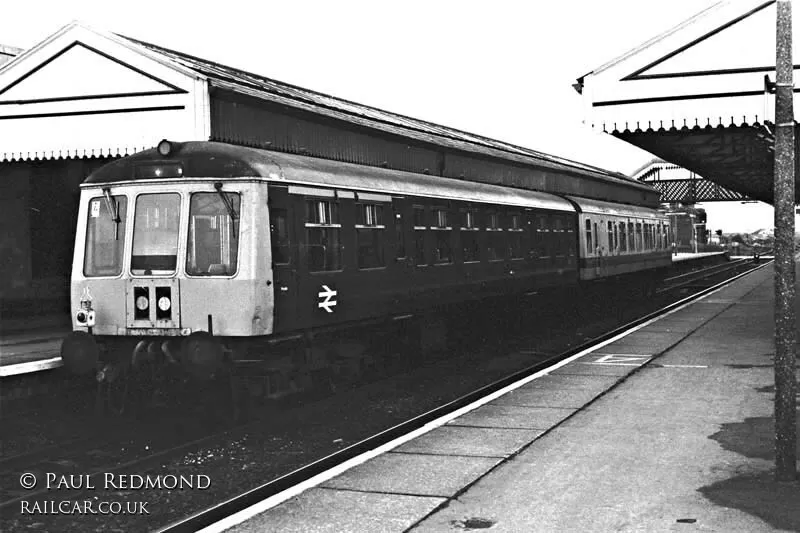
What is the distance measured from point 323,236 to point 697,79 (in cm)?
658

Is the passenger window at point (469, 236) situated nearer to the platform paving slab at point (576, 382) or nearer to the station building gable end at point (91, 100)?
the platform paving slab at point (576, 382)

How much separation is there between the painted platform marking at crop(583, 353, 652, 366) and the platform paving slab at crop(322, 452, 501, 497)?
22.1 ft

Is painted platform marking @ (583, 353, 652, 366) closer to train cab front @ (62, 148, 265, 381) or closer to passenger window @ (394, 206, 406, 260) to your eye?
passenger window @ (394, 206, 406, 260)

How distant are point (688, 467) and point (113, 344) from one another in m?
6.45

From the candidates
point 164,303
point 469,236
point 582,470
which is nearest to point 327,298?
point 164,303

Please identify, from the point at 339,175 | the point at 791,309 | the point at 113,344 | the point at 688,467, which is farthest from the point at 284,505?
the point at 339,175

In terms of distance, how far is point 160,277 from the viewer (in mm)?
11055

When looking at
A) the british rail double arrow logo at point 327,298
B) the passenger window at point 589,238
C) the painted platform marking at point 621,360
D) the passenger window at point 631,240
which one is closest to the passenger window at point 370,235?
the british rail double arrow logo at point 327,298

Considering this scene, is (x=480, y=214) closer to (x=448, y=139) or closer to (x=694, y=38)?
(x=694, y=38)

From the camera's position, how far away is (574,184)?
37.1 metres

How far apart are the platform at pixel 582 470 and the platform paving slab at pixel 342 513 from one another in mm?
13

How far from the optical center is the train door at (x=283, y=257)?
11.0m

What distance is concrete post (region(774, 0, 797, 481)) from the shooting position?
7332 mm

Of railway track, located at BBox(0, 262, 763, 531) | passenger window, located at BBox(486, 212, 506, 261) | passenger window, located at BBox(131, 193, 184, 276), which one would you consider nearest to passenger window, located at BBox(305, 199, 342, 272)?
passenger window, located at BBox(131, 193, 184, 276)
